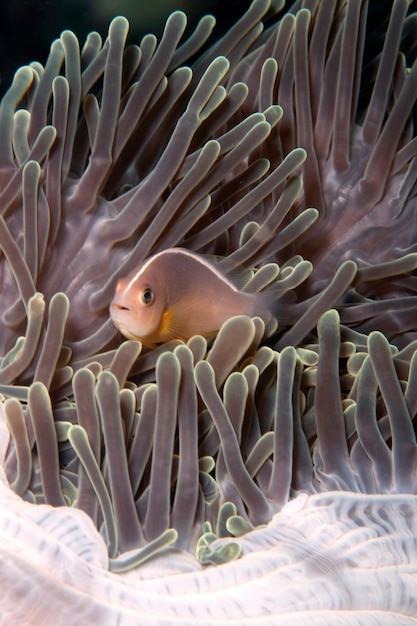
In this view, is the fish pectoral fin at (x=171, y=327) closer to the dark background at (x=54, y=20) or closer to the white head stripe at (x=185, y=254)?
the white head stripe at (x=185, y=254)

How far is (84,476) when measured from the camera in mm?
1126

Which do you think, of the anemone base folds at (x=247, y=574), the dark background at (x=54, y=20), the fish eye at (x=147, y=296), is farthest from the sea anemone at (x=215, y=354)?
the dark background at (x=54, y=20)

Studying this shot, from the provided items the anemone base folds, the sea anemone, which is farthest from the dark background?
the anemone base folds

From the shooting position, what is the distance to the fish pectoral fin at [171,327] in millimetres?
1368

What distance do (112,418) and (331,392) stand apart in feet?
1.38

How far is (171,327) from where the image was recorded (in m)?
1.38

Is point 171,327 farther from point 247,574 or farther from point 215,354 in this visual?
point 247,574

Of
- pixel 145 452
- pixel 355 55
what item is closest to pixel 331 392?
pixel 145 452

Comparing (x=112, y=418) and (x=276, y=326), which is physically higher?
(x=276, y=326)

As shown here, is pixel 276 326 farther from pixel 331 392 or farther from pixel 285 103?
pixel 285 103

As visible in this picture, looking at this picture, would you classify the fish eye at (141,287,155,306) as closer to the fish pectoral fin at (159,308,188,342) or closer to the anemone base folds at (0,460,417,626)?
the fish pectoral fin at (159,308,188,342)

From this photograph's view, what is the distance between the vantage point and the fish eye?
4.24 ft

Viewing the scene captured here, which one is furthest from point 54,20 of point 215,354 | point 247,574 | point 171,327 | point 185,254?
point 247,574

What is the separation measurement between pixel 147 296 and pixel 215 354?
0.69 ft
